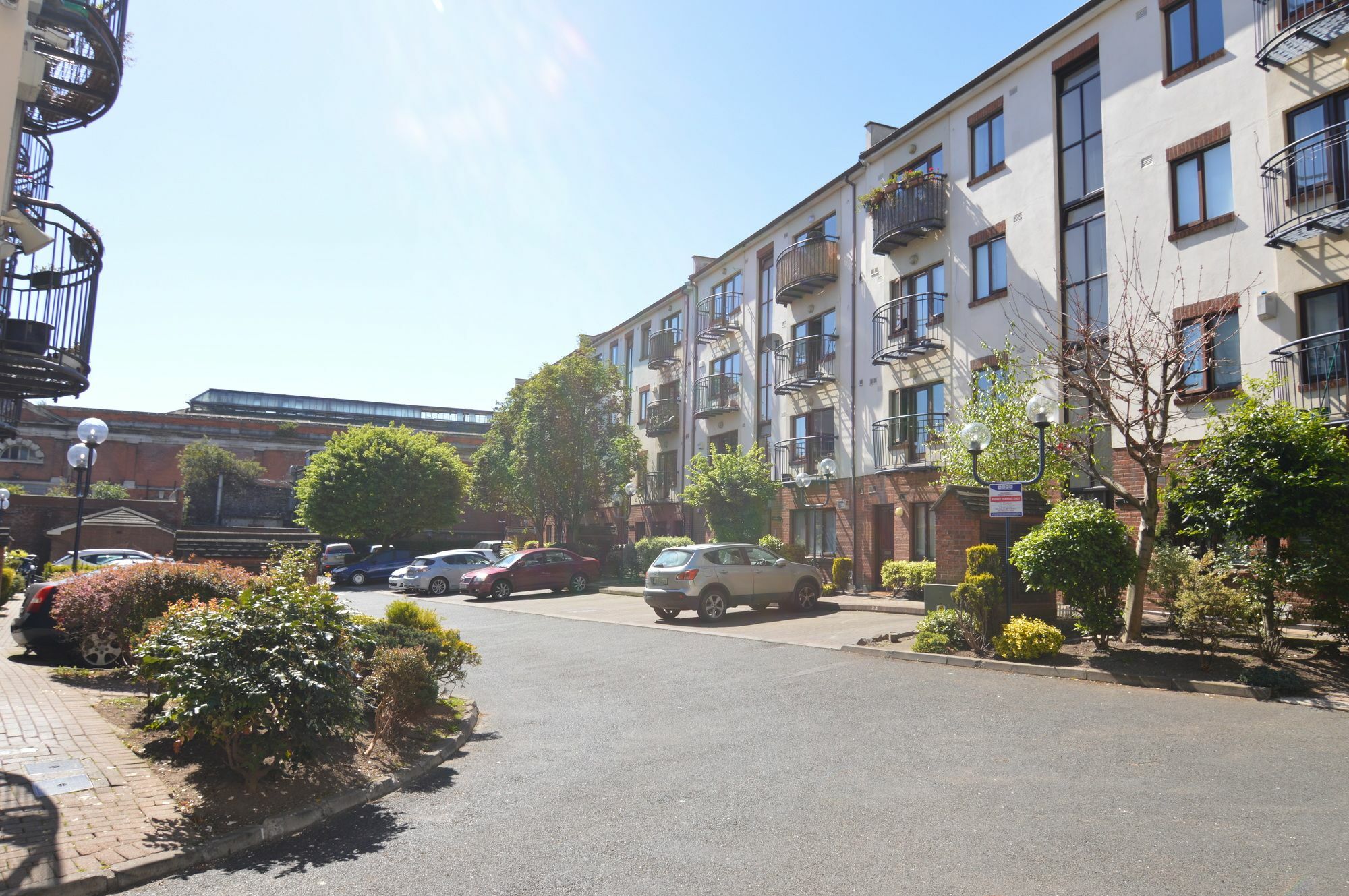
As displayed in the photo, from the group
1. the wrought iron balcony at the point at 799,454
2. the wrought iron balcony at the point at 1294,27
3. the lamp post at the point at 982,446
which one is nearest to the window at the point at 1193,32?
the wrought iron balcony at the point at 1294,27

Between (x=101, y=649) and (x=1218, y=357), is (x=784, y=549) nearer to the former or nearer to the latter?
(x=1218, y=357)

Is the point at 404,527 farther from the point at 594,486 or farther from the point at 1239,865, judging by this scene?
the point at 1239,865

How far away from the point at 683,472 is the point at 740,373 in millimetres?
5635

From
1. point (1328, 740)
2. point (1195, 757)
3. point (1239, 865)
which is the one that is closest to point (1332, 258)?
point (1328, 740)

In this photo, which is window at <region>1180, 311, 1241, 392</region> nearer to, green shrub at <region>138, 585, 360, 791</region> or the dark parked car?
green shrub at <region>138, 585, 360, 791</region>

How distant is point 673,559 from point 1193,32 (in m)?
14.4

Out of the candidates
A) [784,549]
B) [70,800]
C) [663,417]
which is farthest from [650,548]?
[70,800]

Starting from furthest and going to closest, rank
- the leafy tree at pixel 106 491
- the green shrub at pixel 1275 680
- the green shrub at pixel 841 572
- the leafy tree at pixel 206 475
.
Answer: the leafy tree at pixel 206 475
the leafy tree at pixel 106 491
the green shrub at pixel 841 572
the green shrub at pixel 1275 680

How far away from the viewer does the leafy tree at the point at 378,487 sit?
132 feet

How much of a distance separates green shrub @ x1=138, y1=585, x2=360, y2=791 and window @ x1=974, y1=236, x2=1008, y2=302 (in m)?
18.0

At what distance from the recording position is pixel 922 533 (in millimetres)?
22484

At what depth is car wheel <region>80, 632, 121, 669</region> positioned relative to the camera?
961 centimetres

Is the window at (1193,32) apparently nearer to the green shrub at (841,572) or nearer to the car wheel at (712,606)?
the car wheel at (712,606)

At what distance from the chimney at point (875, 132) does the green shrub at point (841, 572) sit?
12491 mm
